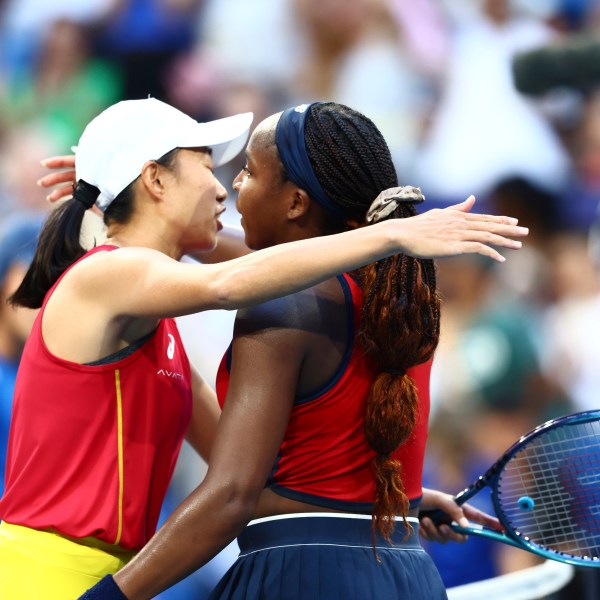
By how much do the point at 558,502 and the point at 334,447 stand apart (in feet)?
2.76

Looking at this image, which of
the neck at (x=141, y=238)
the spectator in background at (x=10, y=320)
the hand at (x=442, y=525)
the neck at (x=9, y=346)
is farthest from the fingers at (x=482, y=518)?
the neck at (x=9, y=346)

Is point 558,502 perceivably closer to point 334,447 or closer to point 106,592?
point 334,447

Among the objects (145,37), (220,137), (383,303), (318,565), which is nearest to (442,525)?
(318,565)

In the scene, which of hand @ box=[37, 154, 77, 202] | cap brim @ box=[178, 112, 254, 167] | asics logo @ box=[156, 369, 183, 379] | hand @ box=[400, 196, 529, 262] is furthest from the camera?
hand @ box=[37, 154, 77, 202]

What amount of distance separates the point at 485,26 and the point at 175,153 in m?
2.91

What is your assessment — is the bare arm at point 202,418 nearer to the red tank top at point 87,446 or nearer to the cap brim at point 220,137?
the red tank top at point 87,446

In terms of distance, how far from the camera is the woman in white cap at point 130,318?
5.60 ft

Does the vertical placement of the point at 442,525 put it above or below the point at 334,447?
below

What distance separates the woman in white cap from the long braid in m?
0.15

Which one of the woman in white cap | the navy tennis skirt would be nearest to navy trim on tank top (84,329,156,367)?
the woman in white cap

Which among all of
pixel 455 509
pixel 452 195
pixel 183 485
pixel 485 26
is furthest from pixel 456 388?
pixel 455 509

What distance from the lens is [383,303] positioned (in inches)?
70.7

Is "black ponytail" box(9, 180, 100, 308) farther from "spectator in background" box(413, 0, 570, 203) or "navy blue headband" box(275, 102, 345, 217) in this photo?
"spectator in background" box(413, 0, 570, 203)

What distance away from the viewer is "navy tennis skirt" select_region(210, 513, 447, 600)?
69.9 inches
